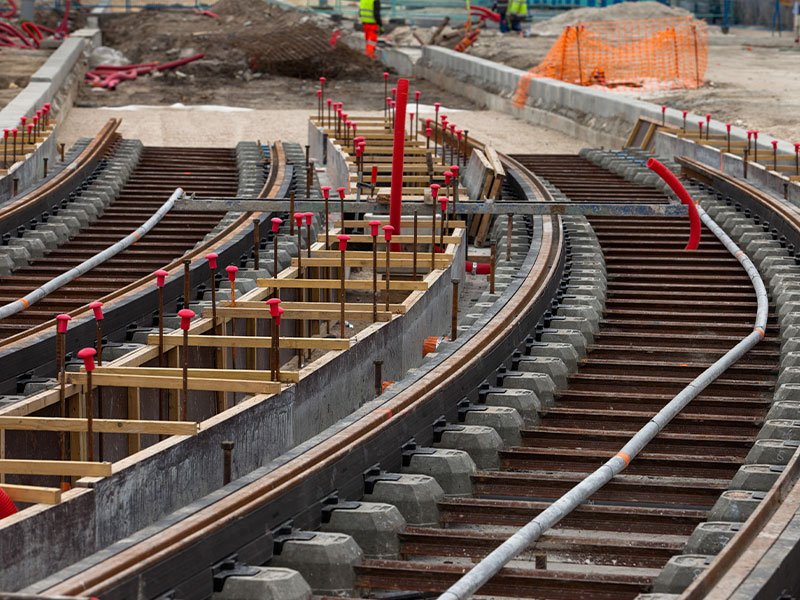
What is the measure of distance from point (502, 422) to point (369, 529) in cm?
259

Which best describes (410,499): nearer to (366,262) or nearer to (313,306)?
(313,306)

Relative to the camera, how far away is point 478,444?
34.6ft

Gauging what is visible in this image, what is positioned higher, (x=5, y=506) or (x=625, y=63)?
(x=625, y=63)

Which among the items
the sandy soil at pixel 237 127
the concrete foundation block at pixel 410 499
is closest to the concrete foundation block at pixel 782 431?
the concrete foundation block at pixel 410 499

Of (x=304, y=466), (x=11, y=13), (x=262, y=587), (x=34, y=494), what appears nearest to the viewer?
(x=262, y=587)

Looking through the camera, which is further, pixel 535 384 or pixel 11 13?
pixel 11 13

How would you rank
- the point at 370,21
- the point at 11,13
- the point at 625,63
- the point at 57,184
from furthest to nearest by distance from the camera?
the point at 11,13 < the point at 370,21 < the point at 625,63 < the point at 57,184

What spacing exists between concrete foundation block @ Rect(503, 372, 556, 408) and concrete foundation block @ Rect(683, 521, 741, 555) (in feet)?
11.5

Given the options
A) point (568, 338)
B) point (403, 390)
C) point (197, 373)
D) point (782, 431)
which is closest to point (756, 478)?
point (782, 431)

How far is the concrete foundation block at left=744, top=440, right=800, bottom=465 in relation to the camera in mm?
10093

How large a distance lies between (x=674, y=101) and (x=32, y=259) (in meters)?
20.2

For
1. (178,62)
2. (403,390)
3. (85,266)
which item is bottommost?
(85,266)

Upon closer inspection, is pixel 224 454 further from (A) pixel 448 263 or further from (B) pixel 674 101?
Answer: (B) pixel 674 101

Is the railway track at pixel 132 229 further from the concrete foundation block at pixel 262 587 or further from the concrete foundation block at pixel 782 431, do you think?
the concrete foundation block at pixel 782 431
